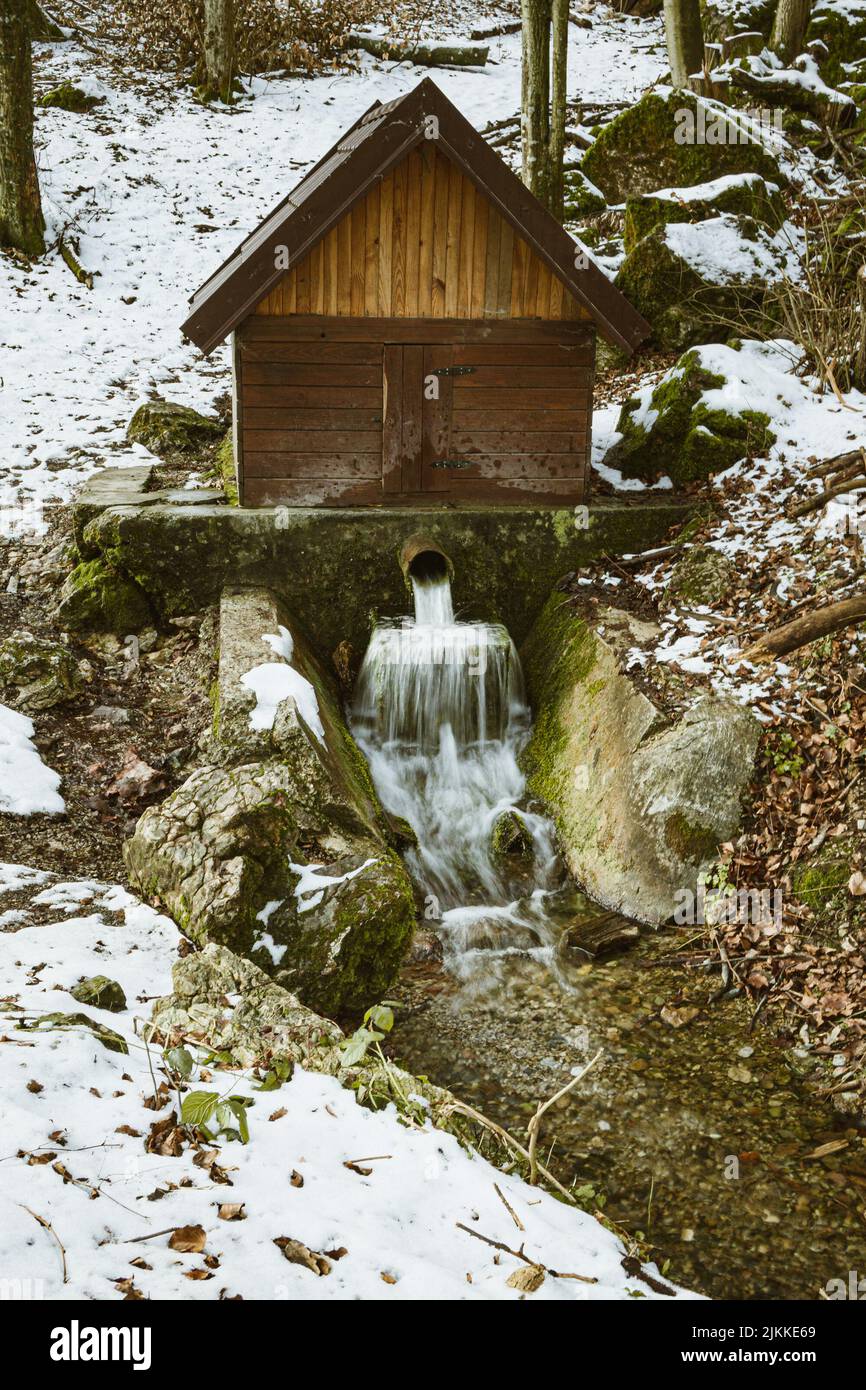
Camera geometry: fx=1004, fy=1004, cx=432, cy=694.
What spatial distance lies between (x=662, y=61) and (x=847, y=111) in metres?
9.79

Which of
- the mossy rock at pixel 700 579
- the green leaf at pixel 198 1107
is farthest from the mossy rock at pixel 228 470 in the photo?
the green leaf at pixel 198 1107

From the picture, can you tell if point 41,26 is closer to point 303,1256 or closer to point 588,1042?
point 588,1042

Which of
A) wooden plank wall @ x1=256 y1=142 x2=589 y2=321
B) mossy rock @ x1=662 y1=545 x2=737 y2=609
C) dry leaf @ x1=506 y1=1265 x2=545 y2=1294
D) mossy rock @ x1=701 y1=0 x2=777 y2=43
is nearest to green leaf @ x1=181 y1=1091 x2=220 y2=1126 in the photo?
dry leaf @ x1=506 y1=1265 x2=545 y2=1294

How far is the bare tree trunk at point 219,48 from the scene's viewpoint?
63.7ft

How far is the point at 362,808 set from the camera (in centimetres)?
725

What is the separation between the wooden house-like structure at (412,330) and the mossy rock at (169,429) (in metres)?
3.13

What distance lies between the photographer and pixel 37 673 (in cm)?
812

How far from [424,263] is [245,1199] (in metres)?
7.61

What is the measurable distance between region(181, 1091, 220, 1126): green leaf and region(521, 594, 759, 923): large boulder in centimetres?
386

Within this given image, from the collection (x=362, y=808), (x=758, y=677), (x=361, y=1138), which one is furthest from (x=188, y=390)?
(x=361, y=1138)

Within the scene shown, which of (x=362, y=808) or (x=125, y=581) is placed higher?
(x=125, y=581)

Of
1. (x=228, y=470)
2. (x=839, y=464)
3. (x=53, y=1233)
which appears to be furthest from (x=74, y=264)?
(x=53, y=1233)

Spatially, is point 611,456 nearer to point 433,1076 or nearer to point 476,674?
point 476,674

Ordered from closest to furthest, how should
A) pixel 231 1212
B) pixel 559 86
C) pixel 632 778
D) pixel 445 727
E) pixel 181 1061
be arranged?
pixel 231 1212 < pixel 181 1061 < pixel 632 778 < pixel 445 727 < pixel 559 86
